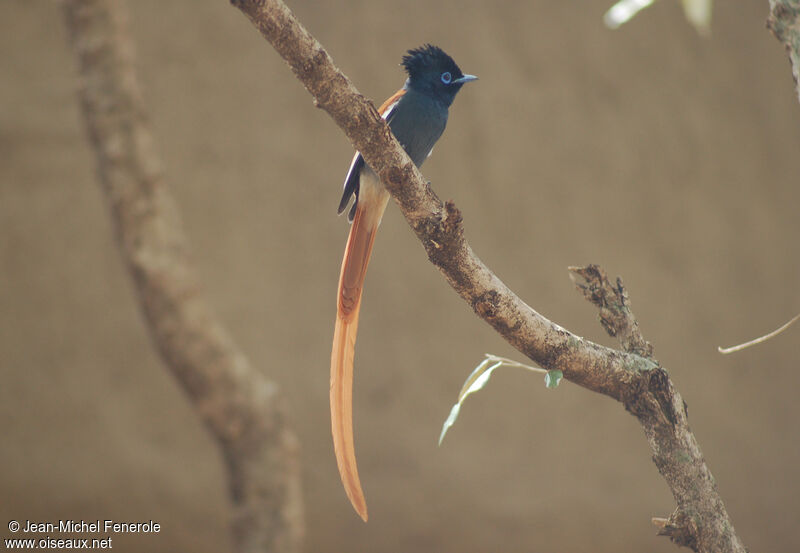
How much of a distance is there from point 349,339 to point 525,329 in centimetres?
48

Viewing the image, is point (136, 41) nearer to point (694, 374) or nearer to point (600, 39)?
point (600, 39)

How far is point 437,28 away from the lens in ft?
12.2

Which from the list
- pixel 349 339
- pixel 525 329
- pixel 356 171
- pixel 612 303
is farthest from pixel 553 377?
pixel 356 171

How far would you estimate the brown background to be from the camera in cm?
334

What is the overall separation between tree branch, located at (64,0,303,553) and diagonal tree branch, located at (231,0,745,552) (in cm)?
24

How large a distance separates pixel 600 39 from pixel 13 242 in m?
2.77

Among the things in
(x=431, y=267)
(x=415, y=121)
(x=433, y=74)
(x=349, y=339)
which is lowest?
(x=349, y=339)

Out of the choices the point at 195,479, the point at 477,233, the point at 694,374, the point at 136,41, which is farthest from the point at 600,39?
the point at 195,479

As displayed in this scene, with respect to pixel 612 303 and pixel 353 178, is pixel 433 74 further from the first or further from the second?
pixel 612 303

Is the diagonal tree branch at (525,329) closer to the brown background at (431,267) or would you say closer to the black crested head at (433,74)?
the black crested head at (433,74)

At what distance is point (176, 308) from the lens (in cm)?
89

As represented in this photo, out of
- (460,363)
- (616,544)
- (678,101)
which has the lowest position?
(616,544)

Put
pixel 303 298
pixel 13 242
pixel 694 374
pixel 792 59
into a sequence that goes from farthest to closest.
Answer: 1. pixel 694 374
2. pixel 303 298
3. pixel 13 242
4. pixel 792 59

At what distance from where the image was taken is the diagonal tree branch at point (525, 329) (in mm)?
1162
